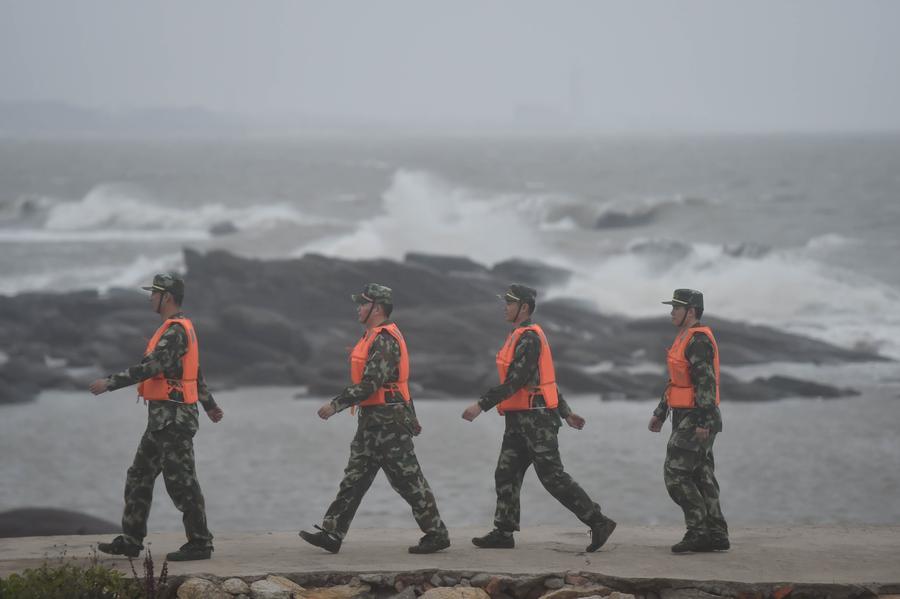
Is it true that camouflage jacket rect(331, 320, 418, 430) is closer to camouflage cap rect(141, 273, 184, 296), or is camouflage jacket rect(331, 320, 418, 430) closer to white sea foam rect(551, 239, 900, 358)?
camouflage cap rect(141, 273, 184, 296)

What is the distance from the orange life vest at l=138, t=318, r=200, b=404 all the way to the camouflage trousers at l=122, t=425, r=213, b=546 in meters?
0.21

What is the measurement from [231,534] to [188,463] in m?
1.67

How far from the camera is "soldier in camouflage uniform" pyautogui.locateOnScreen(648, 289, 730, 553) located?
364 inches

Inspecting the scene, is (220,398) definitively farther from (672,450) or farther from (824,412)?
(672,450)

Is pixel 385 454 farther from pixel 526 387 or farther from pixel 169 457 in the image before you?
pixel 169 457

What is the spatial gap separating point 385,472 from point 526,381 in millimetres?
1079

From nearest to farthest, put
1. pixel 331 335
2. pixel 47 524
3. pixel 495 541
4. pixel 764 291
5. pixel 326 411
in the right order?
1. pixel 326 411
2. pixel 495 541
3. pixel 47 524
4. pixel 331 335
5. pixel 764 291

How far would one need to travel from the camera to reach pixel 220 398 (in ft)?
81.2

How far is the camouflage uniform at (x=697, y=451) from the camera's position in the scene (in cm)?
923

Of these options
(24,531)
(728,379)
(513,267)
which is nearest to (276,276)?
(513,267)

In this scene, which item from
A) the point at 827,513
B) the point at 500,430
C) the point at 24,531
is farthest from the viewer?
the point at 500,430

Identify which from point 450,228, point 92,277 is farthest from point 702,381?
point 450,228

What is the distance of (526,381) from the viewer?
9.36 m

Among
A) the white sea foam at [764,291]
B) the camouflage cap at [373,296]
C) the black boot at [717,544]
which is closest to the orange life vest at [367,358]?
the camouflage cap at [373,296]
